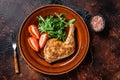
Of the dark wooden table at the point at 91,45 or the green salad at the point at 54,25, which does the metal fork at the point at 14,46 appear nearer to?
the dark wooden table at the point at 91,45

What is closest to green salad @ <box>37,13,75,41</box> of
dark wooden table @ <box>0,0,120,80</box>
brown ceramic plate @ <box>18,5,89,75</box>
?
brown ceramic plate @ <box>18,5,89,75</box>

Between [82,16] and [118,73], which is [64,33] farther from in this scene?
[118,73]

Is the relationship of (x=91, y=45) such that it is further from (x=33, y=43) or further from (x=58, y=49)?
(x=33, y=43)

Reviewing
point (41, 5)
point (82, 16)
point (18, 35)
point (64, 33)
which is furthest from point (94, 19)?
point (18, 35)

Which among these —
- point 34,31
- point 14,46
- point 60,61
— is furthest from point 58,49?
point 14,46

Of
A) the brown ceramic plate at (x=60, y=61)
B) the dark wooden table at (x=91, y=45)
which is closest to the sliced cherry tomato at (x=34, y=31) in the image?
the brown ceramic plate at (x=60, y=61)

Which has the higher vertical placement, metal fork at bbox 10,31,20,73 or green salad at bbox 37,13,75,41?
green salad at bbox 37,13,75,41

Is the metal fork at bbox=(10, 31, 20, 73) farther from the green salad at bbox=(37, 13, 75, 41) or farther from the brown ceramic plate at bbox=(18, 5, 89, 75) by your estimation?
the green salad at bbox=(37, 13, 75, 41)
